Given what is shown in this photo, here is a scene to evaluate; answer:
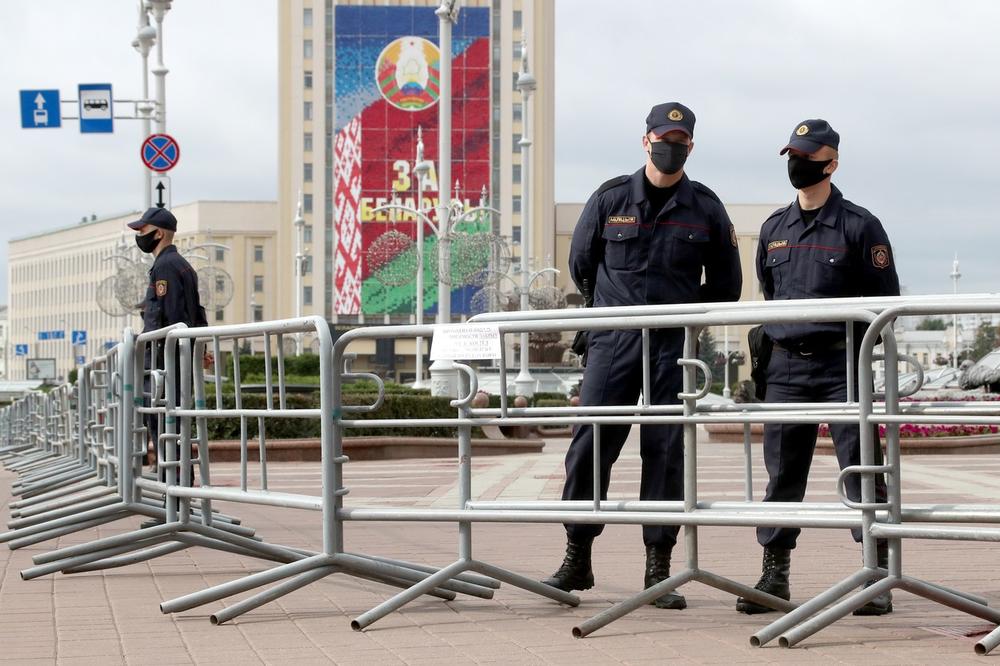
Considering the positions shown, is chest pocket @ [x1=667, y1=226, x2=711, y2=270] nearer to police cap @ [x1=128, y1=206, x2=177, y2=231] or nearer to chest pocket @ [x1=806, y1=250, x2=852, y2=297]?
chest pocket @ [x1=806, y1=250, x2=852, y2=297]

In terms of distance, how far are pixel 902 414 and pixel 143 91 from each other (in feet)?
98.7

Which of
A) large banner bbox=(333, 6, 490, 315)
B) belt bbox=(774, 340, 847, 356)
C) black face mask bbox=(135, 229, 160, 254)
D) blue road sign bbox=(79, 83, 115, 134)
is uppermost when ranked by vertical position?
large banner bbox=(333, 6, 490, 315)

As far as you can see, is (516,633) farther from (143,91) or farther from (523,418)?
(143,91)

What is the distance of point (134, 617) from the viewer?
21.6ft

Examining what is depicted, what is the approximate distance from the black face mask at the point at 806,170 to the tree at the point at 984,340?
9405 centimetres

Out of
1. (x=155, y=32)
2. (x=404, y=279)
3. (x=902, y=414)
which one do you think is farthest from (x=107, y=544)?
(x=404, y=279)

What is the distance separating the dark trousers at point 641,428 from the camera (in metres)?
6.69

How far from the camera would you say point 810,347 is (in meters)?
6.73

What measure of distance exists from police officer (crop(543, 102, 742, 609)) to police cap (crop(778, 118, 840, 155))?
424 mm

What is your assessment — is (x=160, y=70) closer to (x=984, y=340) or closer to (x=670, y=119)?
(x=670, y=119)

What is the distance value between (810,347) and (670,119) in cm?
112

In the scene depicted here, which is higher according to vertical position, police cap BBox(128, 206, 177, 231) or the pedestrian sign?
the pedestrian sign

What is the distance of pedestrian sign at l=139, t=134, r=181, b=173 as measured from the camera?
78.8 ft

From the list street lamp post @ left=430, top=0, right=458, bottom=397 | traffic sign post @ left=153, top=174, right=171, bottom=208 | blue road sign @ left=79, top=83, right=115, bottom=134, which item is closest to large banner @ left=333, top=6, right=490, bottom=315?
street lamp post @ left=430, top=0, right=458, bottom=397
